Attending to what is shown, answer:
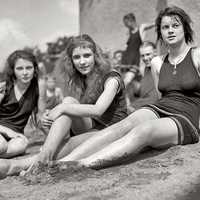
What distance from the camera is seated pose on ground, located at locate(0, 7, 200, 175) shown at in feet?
9.54

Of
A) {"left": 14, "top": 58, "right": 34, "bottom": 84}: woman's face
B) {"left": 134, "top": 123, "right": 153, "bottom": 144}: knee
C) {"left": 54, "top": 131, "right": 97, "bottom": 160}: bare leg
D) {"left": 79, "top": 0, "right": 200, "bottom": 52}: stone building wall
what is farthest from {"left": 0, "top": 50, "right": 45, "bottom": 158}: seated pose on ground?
{"left": 79, "top": 0, "right": 200, "bottom": 52}: stone building wall

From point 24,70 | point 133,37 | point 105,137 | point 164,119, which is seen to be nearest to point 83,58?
point 24,70

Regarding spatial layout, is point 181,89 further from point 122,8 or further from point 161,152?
point 122,8

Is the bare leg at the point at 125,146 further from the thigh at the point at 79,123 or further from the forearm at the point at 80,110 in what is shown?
the thigh at the point at 79,123

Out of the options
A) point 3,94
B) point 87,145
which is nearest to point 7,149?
point 3,94

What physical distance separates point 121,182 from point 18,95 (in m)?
1.98

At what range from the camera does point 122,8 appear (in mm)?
10164

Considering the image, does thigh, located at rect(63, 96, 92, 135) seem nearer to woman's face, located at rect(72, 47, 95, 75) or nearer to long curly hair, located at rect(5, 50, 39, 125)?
woman's face, located at rect(72, 47, 95, 75)

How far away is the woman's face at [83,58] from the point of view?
145 inches

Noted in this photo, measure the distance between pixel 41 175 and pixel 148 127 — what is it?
85cm

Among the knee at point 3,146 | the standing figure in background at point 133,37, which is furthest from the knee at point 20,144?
the standing figure in background at point 133,37

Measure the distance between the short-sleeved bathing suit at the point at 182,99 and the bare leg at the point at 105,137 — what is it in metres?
0.21

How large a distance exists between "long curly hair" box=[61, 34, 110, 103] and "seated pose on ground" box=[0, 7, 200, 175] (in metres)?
0.49

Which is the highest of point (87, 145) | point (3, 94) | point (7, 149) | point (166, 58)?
point (166, 58)
